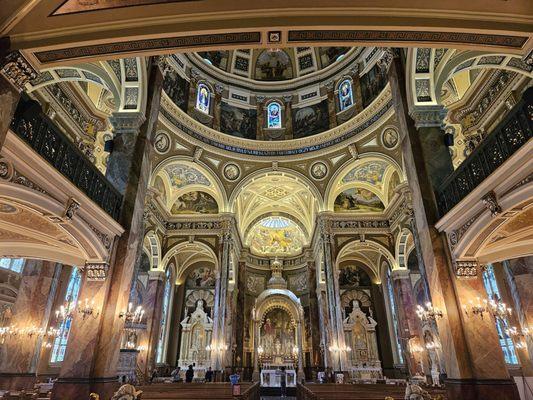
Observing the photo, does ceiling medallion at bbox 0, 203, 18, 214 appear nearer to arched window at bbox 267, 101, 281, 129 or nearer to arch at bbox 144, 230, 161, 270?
arch at bbox 144, 230, 161, 270

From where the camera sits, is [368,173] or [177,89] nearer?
[177,89]

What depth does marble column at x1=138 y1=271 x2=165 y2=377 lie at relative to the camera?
20348mm

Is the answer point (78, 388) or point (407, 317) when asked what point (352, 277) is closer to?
point (407, 317)

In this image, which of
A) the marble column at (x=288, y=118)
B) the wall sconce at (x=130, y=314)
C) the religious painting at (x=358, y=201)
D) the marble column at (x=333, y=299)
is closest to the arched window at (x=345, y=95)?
the marble column at (x=288, y=118)

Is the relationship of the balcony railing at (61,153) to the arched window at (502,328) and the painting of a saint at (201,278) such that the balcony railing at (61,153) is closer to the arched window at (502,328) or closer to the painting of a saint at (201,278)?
the arched window at (502,328)

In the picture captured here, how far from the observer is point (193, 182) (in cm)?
2227

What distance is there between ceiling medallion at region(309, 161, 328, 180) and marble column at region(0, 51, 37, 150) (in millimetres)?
17047

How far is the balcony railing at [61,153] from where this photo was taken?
6559 millimetres

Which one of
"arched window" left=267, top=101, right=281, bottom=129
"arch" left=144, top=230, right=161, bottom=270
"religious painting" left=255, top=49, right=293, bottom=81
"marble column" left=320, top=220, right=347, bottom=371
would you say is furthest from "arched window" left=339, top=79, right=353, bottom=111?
"arch" left=144, top=230, right=161, bottom=270

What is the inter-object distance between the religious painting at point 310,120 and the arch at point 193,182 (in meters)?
6.46

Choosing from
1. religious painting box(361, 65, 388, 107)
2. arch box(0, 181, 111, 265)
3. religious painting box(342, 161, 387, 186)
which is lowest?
arch box(0, 181, 111, 265)

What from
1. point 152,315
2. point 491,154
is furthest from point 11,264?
point 491,154

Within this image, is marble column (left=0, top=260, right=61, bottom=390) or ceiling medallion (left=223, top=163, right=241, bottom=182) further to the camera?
ceiling medallion (left=223, top=163, right=241, bottom=182)

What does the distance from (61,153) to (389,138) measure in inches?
639
